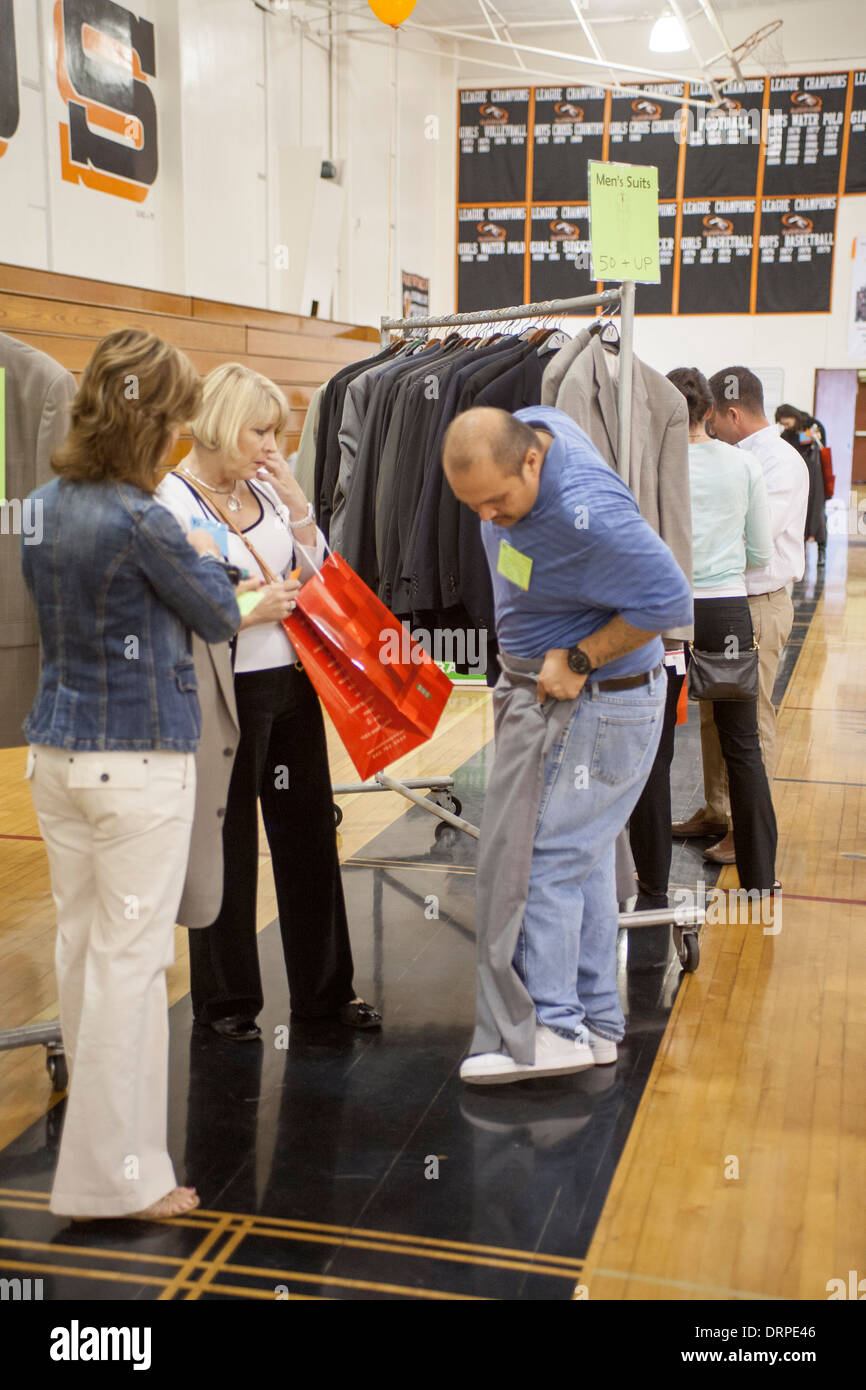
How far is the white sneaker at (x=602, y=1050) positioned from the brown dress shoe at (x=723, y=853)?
149 centimetres

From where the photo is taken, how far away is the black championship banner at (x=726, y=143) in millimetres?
12875

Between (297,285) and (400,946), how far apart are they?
25.9 feet

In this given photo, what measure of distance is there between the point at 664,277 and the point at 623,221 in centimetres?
1123

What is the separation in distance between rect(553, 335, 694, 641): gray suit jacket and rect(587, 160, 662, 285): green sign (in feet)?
0.65

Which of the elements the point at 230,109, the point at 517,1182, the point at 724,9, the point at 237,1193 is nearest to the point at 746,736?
the point at 517,1182

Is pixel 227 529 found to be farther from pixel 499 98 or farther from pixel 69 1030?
pixel 499 98

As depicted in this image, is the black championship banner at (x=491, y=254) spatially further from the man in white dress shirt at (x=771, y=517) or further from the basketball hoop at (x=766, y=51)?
the man in white dress shirt at (x=771, y=517)

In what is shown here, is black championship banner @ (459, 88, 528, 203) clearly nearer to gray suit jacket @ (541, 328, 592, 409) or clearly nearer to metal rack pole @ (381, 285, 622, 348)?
metal rack pole @ (381, 285, 622, 348)

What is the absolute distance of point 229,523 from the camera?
8.15 feet

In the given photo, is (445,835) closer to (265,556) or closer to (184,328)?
(265,556)

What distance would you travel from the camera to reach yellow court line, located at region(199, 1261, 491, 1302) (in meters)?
1.97

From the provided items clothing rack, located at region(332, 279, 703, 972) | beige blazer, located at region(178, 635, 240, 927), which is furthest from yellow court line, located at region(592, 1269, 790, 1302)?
clothing rack, located at region(332, 279, 703, 972)

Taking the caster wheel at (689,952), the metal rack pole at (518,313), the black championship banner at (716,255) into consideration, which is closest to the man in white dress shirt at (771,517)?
the metal rack pole at (518,313)

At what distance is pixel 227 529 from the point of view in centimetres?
248
